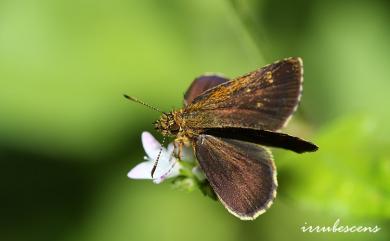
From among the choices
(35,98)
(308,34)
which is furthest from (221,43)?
(35,98)

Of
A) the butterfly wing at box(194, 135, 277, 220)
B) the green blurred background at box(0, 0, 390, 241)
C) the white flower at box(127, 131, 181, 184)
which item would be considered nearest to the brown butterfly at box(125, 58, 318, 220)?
the butterfly wing at box(194, 135, 277, 220)

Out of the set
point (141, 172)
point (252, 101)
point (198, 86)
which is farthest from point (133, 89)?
point (252, 101)

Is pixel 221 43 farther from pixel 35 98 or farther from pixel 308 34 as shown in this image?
pixel 35 98

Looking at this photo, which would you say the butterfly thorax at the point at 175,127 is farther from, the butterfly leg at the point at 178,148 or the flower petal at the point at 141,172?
the flower petal at the point at 141,172

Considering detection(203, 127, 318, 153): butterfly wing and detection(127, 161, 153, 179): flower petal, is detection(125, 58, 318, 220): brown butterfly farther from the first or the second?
detection(127, 161, 153, 179): flower petal

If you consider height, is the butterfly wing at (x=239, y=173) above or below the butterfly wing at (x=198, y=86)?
below

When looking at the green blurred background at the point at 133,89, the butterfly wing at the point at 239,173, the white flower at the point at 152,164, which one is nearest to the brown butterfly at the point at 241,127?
the butterfly wing at the point at 239,173

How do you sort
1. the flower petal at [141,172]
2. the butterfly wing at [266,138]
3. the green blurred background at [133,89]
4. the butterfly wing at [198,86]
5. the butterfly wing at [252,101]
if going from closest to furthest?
the butterfly wing at [266,138] < the butterfly wing at [252,101] < the flower petal at [141,172] < the butterfly wing at [198,86] < the green blurred background at [133,89]
